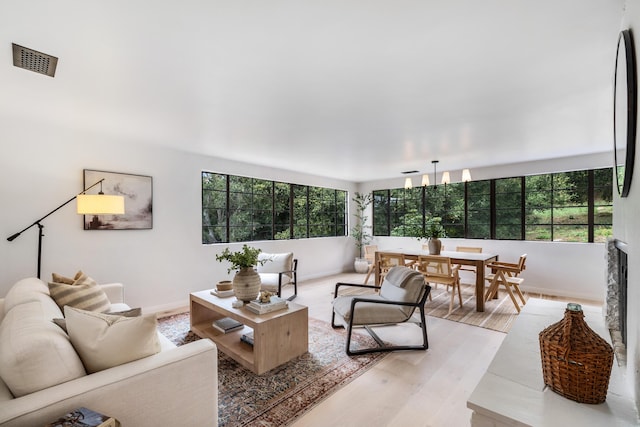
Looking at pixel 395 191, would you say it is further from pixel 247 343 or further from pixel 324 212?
pixel 247 343

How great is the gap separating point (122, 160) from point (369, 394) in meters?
4.01

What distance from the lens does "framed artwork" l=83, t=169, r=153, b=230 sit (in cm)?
358

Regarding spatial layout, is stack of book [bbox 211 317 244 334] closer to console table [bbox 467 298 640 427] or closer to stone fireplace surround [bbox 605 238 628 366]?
console table [bbox 467 298 640 427]

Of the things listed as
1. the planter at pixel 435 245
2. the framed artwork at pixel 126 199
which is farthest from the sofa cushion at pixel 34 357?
the planter at pixel 435 245

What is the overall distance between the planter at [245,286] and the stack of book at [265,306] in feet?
0.42

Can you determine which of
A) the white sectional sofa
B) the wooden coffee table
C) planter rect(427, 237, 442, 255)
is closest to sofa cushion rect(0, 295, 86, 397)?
A: the white sectional sofa

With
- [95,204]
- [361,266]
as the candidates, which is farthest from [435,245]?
[95,204]

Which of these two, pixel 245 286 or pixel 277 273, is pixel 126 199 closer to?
pixel 245 286

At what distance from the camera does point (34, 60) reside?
1.88 m

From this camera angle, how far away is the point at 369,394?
2.22 metres

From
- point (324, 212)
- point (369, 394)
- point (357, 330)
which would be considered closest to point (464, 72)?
point (369, 394)

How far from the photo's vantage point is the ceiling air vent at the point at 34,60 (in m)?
1.79

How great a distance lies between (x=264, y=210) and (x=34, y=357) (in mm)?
4508

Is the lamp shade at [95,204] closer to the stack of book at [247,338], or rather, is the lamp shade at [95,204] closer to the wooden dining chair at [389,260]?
the stack of book at [247,338]
